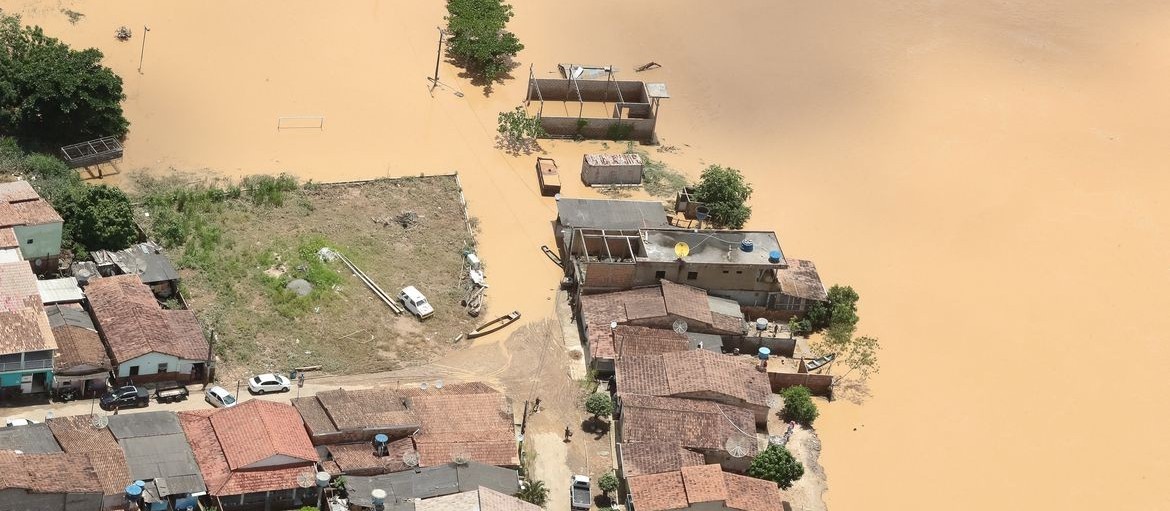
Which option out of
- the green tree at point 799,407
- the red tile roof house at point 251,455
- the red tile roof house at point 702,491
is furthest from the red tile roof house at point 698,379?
the red tile roof house at point 251,455

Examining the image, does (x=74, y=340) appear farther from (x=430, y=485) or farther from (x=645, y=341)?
(x=645, y=341)

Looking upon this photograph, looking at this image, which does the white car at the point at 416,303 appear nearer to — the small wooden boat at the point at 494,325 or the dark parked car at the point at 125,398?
the small wooden boat at the point at 494,325

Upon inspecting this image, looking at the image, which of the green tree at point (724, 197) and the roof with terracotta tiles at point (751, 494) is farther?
the green tree at point (724, 197)

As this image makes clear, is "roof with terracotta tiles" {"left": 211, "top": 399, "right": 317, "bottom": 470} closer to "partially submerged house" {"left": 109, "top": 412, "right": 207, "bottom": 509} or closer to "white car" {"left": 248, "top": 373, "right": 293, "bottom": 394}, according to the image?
"partially submerged house" {"left": 109, "top": 412, "right": 207, "bottom": 509}

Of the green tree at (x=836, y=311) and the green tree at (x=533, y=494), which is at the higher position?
the green tree at (x=836, y=311)

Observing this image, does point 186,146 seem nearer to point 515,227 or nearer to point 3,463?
point 515,227

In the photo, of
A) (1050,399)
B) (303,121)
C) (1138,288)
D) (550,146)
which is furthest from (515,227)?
(1138,288)

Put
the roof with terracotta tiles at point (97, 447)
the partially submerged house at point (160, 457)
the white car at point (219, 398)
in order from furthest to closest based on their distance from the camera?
1. the white car at point (219, 398)
2. the partially submerged house at point (160, 457)
3. the roof with terracotta tiles at point (97, 447)
